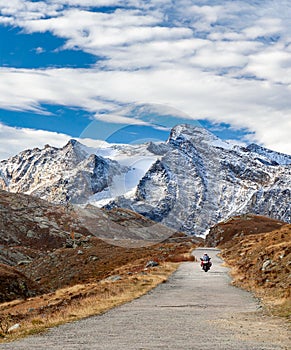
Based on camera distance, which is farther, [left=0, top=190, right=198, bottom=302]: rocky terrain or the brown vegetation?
[left=0, top=190, right=198, bottom=302]: rocky terrain

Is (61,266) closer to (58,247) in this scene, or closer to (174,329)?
(58,247)

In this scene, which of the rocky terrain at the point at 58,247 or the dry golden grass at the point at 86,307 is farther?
the rocky terrain at the point at 58,247

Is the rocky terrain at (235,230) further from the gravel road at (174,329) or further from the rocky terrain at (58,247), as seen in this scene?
the gravel road at (174,329)

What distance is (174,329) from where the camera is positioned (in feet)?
49.3

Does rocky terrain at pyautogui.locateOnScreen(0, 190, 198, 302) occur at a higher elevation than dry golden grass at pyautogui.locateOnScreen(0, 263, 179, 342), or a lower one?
lower

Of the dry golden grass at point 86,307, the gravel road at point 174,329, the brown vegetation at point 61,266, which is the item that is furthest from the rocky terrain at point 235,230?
the gravel road at point 174,329

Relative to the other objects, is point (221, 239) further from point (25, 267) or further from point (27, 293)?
point (27, 293)

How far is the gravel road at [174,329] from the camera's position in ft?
40.7

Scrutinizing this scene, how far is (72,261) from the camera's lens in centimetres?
7988

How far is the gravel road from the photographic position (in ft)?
40.7

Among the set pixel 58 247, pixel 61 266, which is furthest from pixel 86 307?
pixel 58 247

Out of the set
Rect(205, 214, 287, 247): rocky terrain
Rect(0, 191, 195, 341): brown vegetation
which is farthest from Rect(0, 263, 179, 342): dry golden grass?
Rect(205, 214, 287, 247): rocky terrain

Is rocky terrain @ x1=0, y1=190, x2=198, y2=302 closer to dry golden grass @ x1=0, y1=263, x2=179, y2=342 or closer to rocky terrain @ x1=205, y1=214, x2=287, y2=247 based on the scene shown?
rocky terrain @ x1=205, y1=214, x2=287, y2=247

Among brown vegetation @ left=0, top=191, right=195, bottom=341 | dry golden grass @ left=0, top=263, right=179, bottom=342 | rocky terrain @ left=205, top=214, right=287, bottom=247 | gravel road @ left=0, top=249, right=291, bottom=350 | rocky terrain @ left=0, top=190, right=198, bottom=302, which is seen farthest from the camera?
rocky terrain @ left=205, top=214, right=287, bottom=247
